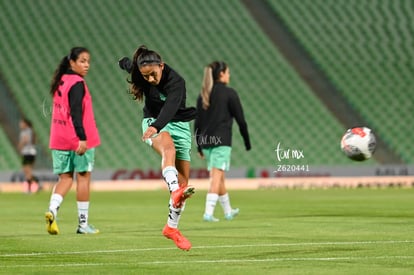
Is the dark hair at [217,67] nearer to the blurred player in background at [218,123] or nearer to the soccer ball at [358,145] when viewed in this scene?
the blurred player in background at [218,123]

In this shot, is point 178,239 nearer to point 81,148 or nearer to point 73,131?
point 81,148

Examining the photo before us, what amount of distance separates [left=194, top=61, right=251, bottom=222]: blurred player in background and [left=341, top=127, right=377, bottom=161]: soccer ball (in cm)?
267

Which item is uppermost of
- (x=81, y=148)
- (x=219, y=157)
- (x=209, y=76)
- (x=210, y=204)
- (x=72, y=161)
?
(x=209, y=76)

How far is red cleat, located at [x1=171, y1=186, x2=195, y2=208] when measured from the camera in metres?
8.91

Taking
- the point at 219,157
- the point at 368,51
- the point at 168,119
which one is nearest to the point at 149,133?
the point at 168,119

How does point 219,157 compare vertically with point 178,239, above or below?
above

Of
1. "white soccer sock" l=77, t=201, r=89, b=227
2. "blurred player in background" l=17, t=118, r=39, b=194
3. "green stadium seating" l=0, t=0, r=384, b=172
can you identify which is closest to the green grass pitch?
"white soccer sock" l=77, t=201, r=89, b=227

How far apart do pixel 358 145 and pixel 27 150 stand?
14821mm

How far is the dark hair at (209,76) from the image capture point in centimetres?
1459

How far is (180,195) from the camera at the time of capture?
901 centimetres

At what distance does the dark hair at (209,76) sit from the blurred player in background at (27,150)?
11.5 metres

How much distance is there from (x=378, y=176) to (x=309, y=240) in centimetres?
1732

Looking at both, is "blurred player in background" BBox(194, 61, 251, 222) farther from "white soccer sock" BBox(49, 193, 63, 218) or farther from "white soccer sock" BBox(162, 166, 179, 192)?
"white soccer sock" BBox(162, 166, 179, 192)

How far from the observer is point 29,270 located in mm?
7578
